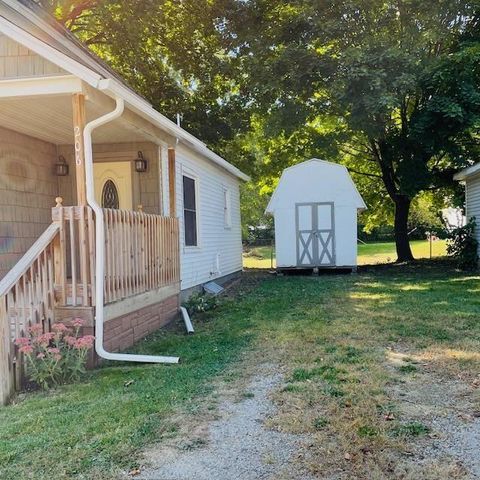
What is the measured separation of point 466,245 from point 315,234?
4205mm

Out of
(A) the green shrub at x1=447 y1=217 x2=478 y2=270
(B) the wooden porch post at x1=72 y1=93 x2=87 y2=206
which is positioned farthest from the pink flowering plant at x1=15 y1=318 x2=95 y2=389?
(A) the green shrub at x1=447 y1=217 x2=478 y2=270

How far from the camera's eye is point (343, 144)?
17.2 metres

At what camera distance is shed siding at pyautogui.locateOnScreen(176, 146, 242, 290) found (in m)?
8.98

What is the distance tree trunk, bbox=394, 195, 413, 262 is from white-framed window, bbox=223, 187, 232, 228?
6.96 meters

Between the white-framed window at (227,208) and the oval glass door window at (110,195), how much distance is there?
507cm

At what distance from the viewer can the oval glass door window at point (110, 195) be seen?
7871 mm

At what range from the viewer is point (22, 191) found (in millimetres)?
7027

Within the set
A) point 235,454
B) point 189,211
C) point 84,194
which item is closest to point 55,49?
point 84,194

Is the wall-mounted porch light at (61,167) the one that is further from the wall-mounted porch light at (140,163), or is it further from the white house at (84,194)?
the wall-mounted porch light at (140,163)

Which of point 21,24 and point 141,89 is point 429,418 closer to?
point 21,24

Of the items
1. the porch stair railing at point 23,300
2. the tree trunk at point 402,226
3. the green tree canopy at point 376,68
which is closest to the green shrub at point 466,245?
the green tree canopy at point 376,68

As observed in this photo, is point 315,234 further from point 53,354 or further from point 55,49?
point 53,354

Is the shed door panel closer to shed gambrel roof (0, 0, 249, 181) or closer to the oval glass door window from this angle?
shed gambrel roof (0, 0, 249, 181)

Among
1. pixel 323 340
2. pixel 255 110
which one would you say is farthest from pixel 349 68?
pixel 323 340
